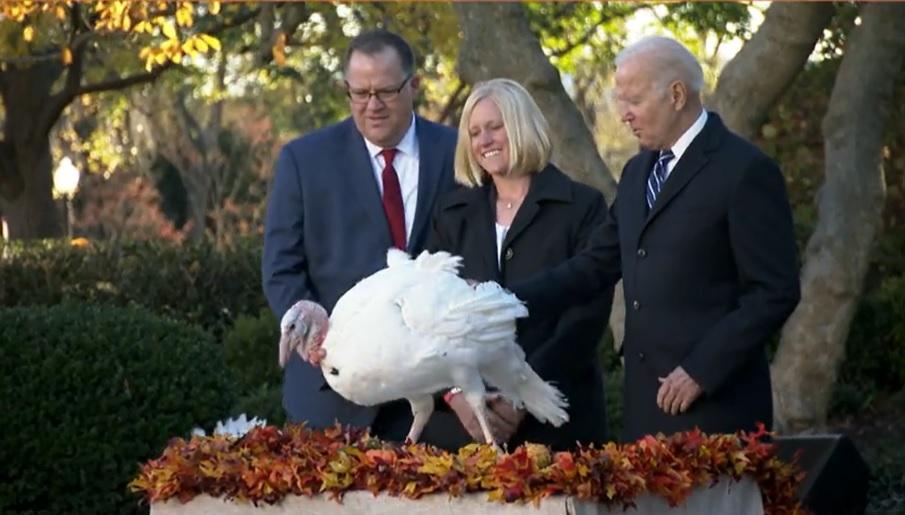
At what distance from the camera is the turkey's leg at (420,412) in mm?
3902

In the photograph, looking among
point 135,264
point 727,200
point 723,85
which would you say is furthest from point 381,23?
point 727,200

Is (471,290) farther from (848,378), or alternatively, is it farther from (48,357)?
(848,378)

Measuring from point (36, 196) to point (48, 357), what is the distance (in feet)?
37.4

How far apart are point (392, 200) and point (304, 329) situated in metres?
1.15

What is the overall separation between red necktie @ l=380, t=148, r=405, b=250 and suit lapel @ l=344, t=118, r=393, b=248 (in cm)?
2

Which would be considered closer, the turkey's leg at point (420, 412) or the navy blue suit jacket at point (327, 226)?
the turkey's leg at point (420, 412)

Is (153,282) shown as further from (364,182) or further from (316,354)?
(316,354)

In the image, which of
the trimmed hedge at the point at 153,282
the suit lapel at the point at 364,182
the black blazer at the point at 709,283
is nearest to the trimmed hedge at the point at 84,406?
the suit lapel at the point at 364,182

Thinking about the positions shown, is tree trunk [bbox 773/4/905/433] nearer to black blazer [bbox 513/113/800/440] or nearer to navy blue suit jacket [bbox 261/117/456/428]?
navy blue suit jacket [bbox 261/117/456/428]

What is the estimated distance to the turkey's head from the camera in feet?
12.2

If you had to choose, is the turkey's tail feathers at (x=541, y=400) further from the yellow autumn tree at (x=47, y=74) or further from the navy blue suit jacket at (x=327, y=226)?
the yellow autumn tree at (x=47, y=74)

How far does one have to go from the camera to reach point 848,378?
10.1m

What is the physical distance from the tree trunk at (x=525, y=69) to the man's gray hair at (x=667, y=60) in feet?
10.9

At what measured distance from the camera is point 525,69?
7523mm
